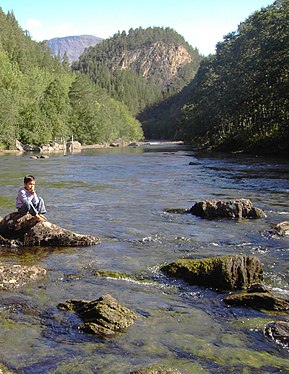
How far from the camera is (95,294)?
1045cm

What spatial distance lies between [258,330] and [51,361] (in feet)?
13.0

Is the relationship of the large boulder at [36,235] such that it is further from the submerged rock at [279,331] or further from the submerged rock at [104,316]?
the submerged rock at [279,331]

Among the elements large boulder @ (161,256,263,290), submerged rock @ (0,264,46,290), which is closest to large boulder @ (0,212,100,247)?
submerged rock @ (0,264,46,290)

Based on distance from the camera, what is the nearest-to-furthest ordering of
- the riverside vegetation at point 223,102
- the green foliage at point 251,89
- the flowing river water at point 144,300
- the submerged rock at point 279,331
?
1. the flowing river water at point 144,300
2. the submerged rock at point 279,331
3. the green foliage at point 251,89
4. the riverside vegetation at point 223,102

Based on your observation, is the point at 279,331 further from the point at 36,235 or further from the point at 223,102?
the point at 223,102

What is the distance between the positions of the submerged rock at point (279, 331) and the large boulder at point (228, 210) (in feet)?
36.7

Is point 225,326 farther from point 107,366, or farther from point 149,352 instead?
point 107,366

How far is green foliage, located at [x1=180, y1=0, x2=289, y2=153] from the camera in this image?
61188mm

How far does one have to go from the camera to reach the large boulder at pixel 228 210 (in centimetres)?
1961

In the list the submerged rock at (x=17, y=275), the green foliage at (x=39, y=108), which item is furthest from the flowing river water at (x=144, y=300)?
the green foliage at (x=39, y=108)

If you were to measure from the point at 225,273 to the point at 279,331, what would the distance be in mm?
2768

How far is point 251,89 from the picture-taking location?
70.8 m

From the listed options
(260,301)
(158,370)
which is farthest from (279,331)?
(158,370)

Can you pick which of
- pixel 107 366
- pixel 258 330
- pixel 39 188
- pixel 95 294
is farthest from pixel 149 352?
pixel 39 188
